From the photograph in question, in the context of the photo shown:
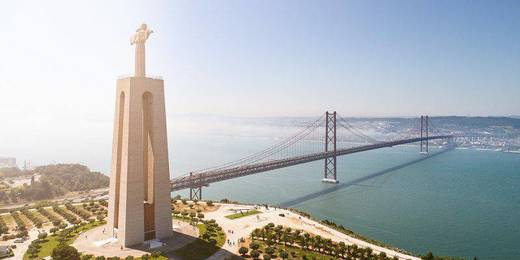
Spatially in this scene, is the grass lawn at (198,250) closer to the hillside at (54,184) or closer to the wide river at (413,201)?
the wide river at (413,201)

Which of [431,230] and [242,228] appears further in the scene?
[431,230]

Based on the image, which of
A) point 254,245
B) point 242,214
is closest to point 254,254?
point 254,245

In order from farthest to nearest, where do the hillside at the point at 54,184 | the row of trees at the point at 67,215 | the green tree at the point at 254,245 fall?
1. the hillside at the point at 54,184
2. the row of trees at the point at 67,215
3. the green tree at the point at 254,245

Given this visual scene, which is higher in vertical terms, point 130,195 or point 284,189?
point 130,195

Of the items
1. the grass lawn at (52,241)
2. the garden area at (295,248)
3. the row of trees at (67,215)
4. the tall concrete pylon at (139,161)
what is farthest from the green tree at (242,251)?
the row of trees at (67,215)

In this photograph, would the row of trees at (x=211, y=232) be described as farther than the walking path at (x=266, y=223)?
Yes

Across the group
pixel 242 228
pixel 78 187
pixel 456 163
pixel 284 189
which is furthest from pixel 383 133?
pixel 242 228

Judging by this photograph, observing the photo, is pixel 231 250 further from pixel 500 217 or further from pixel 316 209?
pixel 500 217

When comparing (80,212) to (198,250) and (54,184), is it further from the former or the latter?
(54,184)
